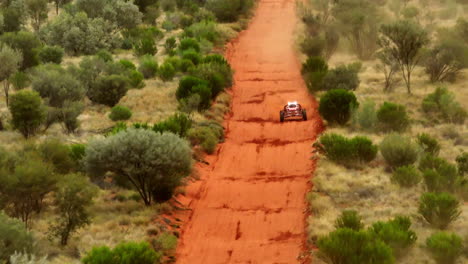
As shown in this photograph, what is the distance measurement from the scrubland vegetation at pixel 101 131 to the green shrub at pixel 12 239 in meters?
0.02

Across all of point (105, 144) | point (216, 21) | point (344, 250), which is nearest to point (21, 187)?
point (105, 144)

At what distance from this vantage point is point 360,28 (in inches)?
1724

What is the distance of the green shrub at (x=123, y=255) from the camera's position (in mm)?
13711

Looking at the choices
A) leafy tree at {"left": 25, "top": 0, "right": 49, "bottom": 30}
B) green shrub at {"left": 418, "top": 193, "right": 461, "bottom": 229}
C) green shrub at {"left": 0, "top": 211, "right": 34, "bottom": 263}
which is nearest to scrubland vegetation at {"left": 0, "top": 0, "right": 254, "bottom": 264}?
green shrub at {"left": 0, "top": 211, "right": 34, "bottom": 263}

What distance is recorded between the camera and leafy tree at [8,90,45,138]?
24719 millimetres

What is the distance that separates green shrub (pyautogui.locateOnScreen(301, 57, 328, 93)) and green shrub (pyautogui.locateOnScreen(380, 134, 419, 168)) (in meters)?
12.1

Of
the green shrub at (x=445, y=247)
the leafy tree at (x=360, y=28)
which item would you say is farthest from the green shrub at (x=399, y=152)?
the leafy tree at (x=360, y=28)

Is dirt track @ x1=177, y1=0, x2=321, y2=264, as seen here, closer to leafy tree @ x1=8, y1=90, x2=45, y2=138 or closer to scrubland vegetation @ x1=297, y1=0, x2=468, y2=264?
scrubland vegetation @ x1=297, y1=0, x2=468, y2=264

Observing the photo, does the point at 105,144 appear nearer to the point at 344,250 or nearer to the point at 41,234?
the point at 41,234

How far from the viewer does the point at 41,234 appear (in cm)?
1645

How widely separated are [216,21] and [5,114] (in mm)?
28992

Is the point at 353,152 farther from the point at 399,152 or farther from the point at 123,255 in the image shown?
the point at 123,255

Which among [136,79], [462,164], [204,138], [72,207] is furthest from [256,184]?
[136,79]

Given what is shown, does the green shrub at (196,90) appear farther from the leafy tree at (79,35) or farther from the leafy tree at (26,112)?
the leafy tree at (79,35)
